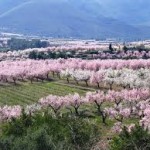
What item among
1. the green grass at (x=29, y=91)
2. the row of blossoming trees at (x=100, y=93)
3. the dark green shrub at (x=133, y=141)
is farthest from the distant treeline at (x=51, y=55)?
the dark green shrub at (x=133, y=141)

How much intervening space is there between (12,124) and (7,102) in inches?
1666

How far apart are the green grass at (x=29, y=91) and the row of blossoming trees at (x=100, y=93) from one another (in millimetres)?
6855

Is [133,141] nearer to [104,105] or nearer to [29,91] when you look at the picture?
[104,105]

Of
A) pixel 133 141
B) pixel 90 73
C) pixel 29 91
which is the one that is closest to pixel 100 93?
pixel 29 91

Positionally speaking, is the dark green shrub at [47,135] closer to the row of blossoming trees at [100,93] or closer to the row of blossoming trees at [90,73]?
the row of blossoming trees at [100,93]

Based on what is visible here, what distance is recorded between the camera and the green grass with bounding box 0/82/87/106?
3863 inches

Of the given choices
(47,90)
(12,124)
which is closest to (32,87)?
(47,90)

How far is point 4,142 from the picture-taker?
1612 inches

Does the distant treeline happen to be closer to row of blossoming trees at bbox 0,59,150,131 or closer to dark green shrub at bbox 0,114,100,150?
row of blossoming trees at bbox 0,59,150,131

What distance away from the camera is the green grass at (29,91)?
9812cm

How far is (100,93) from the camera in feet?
289

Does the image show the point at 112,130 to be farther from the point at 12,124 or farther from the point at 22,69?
the point at 22,69

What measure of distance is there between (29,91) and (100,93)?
2557 cm

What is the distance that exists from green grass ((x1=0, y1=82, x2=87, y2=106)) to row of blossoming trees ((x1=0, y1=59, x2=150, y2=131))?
686 cm
